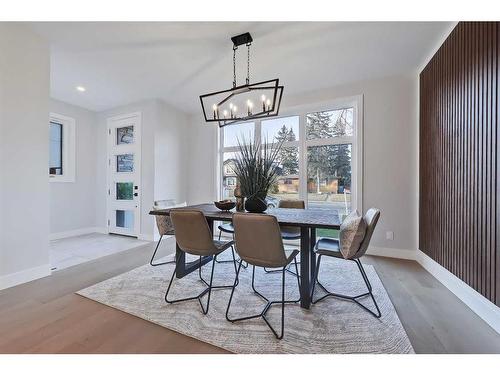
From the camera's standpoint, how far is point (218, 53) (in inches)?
106

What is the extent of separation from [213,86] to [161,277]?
2.89 metres

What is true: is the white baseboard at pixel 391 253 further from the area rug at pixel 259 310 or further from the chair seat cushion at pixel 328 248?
the chair seat cushion at pixel 328 248

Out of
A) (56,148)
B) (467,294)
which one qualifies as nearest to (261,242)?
(467,294)

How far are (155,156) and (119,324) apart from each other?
309 centimetres

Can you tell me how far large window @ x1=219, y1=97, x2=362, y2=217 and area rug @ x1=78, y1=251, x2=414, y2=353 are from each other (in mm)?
1349

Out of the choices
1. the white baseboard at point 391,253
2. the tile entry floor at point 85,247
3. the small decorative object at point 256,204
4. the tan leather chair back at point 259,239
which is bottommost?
the tile entry floor at point 85,247

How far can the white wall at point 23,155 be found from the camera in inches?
86.5

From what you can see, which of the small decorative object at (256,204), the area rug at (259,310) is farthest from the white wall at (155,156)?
the small decorative object at (256,204)

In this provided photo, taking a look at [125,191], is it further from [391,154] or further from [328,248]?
[391,154]

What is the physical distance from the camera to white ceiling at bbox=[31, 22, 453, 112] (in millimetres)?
2266

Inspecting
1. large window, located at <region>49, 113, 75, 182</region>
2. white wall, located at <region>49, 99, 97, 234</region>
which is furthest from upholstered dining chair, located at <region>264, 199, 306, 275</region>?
large window, located at <region>49, 113, 75, 182</region>

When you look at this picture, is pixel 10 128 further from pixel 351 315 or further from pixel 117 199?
pixel 351 315

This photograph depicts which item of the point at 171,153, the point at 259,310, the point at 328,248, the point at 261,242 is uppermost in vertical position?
the point at 171,153

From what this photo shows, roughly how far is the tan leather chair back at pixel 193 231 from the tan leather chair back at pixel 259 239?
11.4 inches
